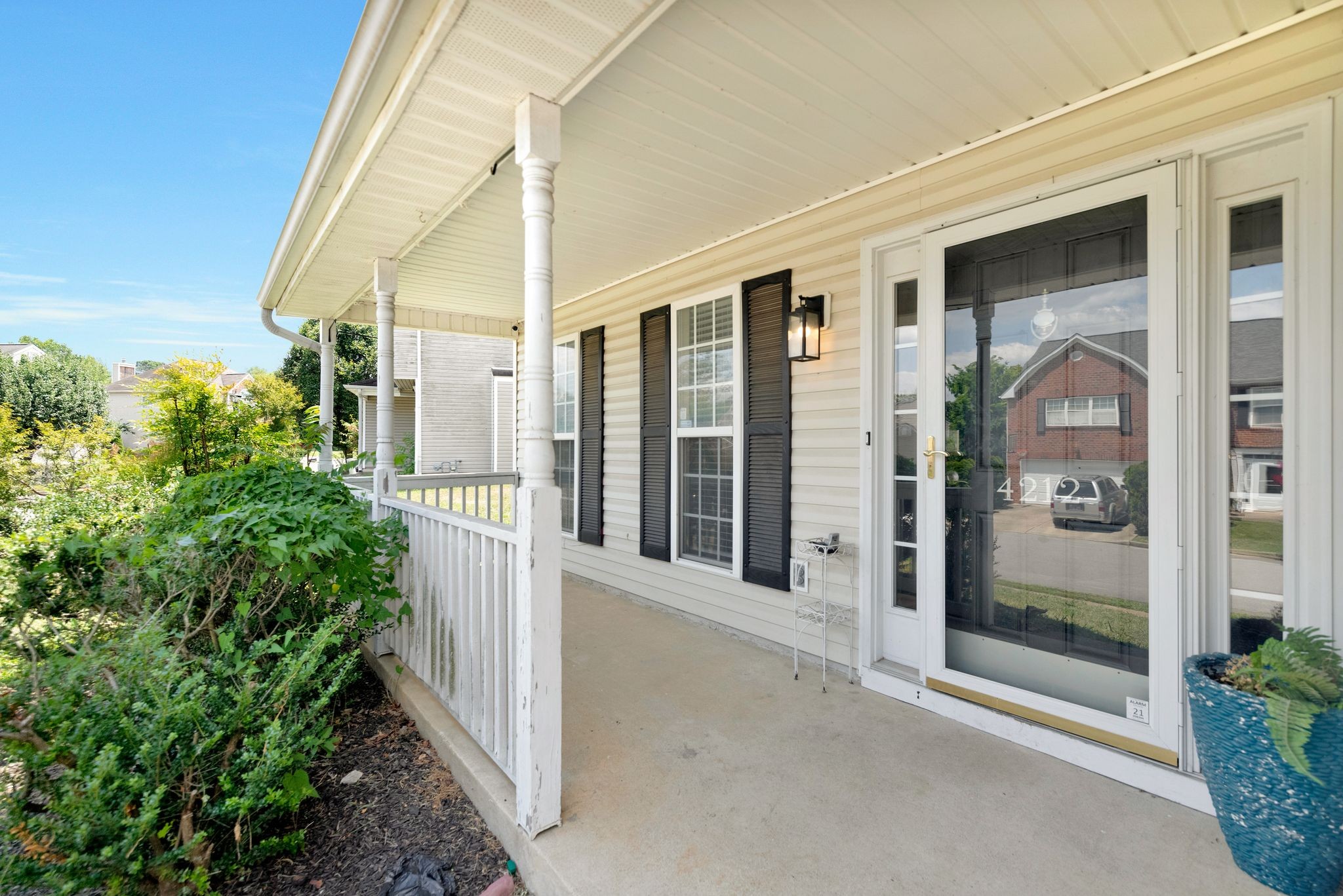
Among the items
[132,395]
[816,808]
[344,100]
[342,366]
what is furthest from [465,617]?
[342,366]

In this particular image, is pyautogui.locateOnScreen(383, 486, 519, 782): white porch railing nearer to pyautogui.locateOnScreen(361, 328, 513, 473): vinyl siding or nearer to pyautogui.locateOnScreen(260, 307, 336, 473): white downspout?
pyautogui.locateOnScreen(260, 307, 336, 473): white downspout

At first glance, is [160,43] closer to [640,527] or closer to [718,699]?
[640,527]

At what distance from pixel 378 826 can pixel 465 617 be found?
30.9 inches

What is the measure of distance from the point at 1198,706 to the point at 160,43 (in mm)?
32113

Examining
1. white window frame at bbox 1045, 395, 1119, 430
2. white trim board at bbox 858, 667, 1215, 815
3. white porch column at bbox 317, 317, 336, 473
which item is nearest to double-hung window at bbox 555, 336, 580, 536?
white porch column at bbox 317, 317, 336, 473

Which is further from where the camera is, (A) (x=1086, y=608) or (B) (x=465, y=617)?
(B) (x=465, y=617)

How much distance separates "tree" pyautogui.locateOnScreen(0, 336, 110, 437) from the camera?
664 inches

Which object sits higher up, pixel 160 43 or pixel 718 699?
pixel 160 43

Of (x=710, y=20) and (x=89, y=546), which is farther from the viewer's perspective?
(x=89, y=546)

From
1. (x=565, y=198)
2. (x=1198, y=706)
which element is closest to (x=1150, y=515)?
(x=1198, y=706)

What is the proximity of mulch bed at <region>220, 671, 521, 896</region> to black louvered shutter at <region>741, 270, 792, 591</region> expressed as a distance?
2.08 m

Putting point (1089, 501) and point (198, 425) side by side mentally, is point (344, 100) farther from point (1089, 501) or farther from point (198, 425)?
point (198, 425)

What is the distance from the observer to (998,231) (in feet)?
8.34

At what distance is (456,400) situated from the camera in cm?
1289
